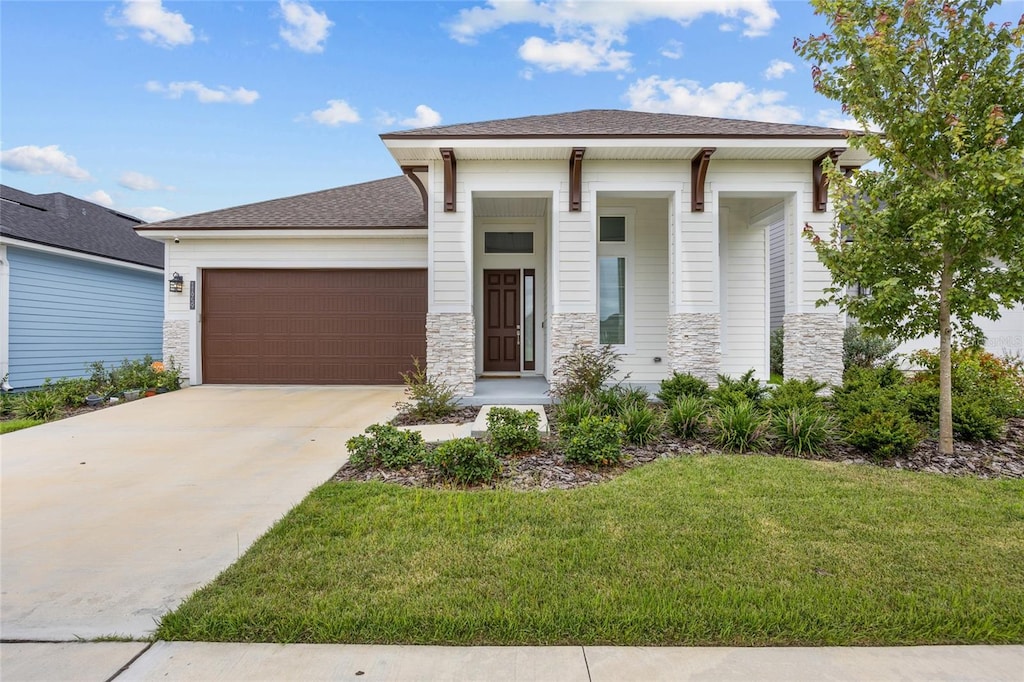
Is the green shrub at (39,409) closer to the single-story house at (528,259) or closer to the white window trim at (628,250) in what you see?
the single-story house at (528,259)

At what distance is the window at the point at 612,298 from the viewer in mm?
9406

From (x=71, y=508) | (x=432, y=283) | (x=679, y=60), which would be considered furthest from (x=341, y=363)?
(x=679, y=60)

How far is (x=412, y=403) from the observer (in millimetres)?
8234

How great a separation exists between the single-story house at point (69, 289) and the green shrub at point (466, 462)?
10.1m

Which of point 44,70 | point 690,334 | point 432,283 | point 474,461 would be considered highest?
point 44,70

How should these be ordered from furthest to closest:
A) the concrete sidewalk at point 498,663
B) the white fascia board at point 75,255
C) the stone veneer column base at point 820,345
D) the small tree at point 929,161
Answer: the white fascia board at point 75,255, the stone veneer column base at point 820,345, the small tree at point 929,161, the concrete sidewalk at point 498,663

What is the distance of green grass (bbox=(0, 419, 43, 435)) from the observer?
679 centimetres

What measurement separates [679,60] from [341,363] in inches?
424

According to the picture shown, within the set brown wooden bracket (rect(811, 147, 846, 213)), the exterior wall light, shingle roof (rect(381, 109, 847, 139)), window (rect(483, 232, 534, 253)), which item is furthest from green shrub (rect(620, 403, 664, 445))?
the exterior wall light

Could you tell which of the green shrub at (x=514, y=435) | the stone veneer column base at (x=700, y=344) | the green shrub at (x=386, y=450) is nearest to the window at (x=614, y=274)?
the stone veneer column base at (x=700, y=344)

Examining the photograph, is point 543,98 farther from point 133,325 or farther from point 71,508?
point 71,508

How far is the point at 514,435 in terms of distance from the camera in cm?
511

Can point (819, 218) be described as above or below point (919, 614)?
above

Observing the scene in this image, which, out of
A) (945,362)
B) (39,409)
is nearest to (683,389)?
(945,362)
